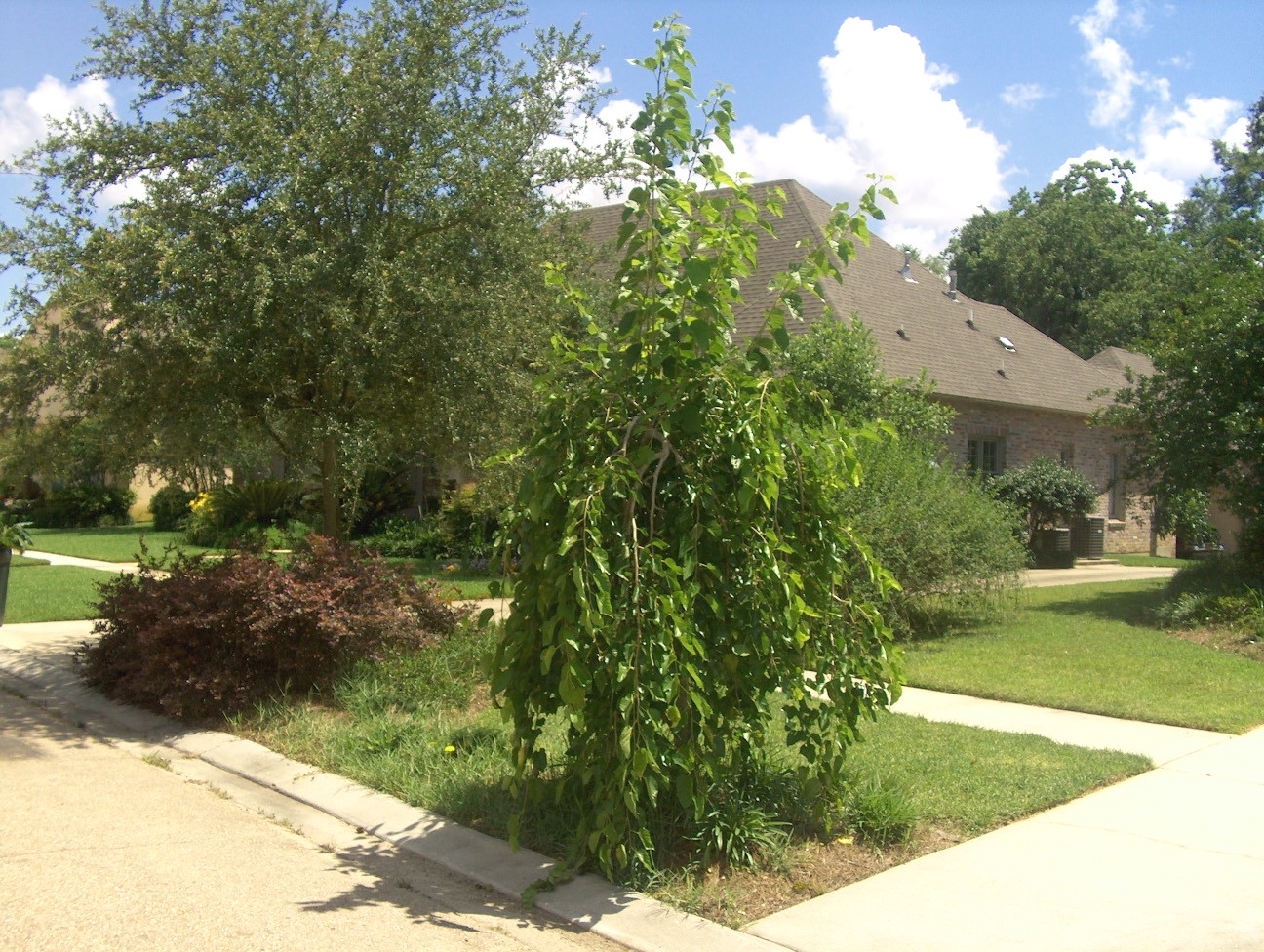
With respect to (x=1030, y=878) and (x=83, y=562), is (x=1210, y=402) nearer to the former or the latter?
(x=1030, y=878)

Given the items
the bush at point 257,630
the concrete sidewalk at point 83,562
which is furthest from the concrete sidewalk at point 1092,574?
the concrete sidewalk at point 83,562

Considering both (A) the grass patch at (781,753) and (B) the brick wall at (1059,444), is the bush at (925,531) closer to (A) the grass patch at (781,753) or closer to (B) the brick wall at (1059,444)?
(A) the grass patch at (781,753)

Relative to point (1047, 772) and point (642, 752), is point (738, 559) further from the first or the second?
point (1047, 772)

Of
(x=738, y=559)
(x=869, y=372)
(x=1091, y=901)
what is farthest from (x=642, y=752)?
(x=869, y=372)

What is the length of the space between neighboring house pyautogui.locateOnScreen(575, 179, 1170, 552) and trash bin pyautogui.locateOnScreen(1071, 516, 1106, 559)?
0.68 m

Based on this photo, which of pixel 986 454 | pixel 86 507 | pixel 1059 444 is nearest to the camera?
pixel 986 454

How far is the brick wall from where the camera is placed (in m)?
22.3

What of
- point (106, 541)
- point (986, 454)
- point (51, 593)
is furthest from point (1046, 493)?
point (106, 541)

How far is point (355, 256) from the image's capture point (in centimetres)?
887

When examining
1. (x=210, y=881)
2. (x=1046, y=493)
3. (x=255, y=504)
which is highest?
(x=1046, y=493)

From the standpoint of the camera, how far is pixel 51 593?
51.1ft

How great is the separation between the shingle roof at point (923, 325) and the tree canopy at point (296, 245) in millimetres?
9375

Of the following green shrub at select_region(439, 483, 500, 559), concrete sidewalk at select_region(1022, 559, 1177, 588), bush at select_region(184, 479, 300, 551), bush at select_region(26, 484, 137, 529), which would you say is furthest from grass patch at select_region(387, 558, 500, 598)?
bush at select_region(26, 484, 137, 529)

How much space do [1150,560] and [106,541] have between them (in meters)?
23.3
